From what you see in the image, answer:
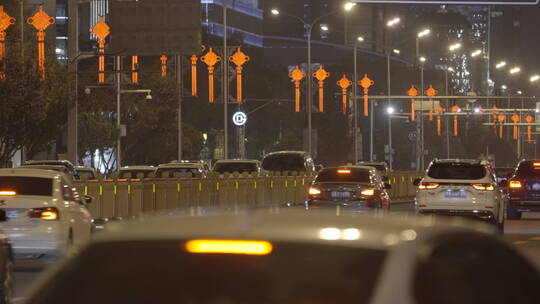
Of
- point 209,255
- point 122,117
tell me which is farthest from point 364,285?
point 122,117

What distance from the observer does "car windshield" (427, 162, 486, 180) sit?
103ft

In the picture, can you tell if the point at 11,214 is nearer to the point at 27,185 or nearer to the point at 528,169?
the point at 27,185

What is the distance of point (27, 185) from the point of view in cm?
2217

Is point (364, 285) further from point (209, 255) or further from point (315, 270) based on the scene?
point (209, 255)

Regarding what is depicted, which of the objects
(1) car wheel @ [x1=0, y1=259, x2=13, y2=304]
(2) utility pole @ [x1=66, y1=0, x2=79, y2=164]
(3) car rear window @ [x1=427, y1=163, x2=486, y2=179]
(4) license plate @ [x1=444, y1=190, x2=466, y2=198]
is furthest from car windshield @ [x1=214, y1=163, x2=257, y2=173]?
(1) car wheel @ [x1=0, y1=259, x2=13, y2=304]

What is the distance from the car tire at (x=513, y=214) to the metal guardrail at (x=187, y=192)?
9.28 m

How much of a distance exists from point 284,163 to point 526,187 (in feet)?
51.3

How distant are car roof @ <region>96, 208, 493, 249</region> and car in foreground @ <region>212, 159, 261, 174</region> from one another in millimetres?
44295

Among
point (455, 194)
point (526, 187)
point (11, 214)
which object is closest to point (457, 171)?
point (455, 194)

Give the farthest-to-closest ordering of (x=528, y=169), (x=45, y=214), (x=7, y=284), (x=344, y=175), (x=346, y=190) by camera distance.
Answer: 1. (x=528, y=169)
2. (x=344, y=175)
3. (x=346, y=190)
4. (x=45, y=214)
5. (x=7, y=284)

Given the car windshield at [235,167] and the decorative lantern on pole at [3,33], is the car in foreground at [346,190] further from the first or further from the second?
the decorative lantern on pole at [3,33]

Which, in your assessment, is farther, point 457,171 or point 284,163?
point 284,163

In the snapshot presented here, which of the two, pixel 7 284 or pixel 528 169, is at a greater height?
pixel 528 169

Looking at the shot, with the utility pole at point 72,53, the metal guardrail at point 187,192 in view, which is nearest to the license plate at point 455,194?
the metal guardrail at point 187,192
